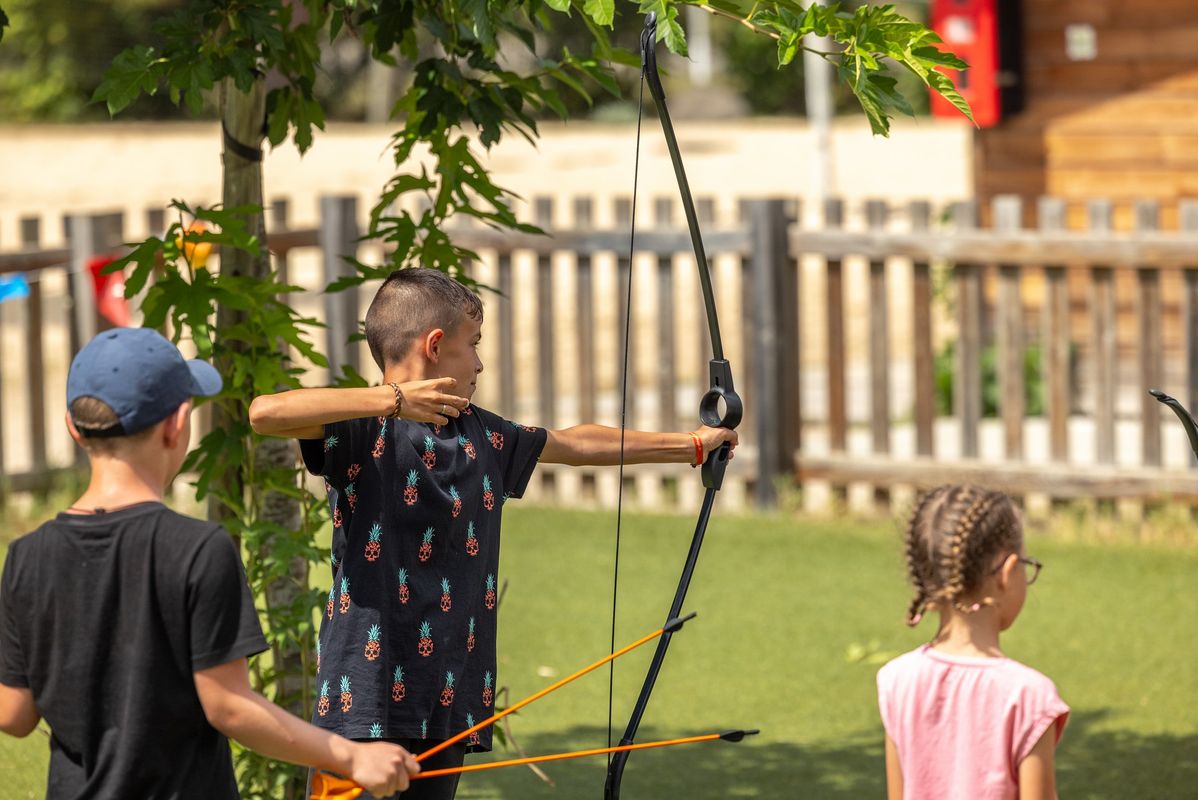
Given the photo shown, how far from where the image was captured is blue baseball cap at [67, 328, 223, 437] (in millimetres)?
2398

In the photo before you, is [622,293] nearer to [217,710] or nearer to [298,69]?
[298,69]

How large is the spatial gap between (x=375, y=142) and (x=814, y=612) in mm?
29218

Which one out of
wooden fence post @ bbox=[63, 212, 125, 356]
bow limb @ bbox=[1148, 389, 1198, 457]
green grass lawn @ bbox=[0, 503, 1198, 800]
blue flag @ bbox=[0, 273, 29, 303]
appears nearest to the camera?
bow limb @ bbox=[1148, 389, 1198, 457]

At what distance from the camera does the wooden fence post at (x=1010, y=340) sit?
7.60m

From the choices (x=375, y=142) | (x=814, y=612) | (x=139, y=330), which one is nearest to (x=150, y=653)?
(x=139, y=330)

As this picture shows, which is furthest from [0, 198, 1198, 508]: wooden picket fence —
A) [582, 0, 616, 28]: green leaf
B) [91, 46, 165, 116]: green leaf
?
[582, 0, 616, 28]: green leaf

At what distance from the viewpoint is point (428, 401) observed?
2.84 m

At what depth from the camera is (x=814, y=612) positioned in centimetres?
646

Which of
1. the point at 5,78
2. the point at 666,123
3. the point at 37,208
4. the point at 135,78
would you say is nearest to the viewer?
the point at 666,123

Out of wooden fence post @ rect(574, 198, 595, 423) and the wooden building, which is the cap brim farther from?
the wooden building

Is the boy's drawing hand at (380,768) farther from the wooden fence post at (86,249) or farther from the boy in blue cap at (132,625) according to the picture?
the wooden fence post at (86,249)

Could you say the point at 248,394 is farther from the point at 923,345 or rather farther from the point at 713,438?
the point at 923,345

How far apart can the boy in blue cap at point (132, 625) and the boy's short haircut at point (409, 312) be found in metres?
0.61

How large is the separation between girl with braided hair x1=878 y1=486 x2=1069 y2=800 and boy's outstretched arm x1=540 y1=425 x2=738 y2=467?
2.74 ft
